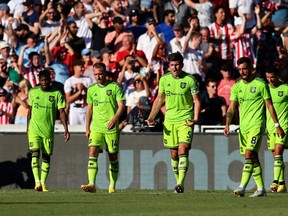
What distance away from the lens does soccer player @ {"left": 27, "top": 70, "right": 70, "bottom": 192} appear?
22.1m

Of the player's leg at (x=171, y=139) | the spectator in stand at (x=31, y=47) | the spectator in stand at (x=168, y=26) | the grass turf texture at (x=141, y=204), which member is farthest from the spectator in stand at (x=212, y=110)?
the grass turf texture at (x=141, y=204)

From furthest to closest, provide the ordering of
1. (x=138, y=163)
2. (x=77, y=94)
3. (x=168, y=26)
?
1. (x=168, y=26)
2. (x=77, y=94)
3. (x=138, y=163)

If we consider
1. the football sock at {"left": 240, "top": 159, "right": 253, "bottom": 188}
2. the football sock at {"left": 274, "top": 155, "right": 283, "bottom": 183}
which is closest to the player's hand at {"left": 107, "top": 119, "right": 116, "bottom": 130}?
the football sock at {"left": 240, "top": 159, "right": 253, "bottom": 188}

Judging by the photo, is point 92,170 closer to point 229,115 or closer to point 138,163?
point 229,115

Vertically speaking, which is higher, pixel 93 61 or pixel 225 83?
pixel 93 61

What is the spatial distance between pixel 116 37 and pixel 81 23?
1332mm

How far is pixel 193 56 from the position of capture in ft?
89.1

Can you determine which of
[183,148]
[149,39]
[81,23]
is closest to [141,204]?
[183,148]

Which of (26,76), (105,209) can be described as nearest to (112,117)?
(105,209)

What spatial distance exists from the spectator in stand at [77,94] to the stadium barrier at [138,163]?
0.86m

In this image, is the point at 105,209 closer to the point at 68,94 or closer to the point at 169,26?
the point at 68,94

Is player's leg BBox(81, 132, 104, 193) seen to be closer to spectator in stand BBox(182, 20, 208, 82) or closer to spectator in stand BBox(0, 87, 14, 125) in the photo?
spectator in stand BBox(0, 87, 14, 125)

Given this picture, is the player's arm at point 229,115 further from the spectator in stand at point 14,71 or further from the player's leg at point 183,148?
the spectator in stand at point 14,71

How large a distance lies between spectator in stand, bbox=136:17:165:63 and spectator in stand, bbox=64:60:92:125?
82.9 inches
